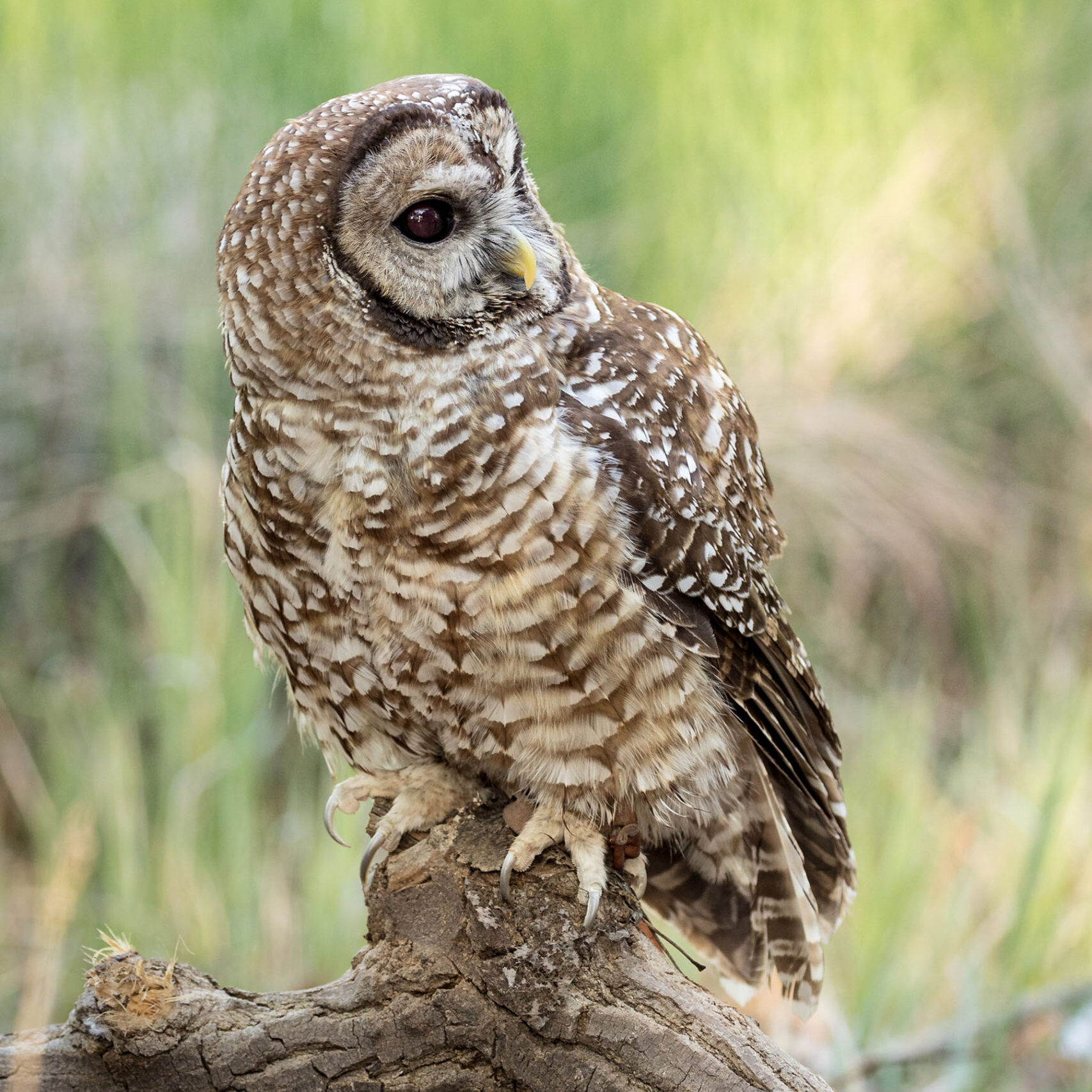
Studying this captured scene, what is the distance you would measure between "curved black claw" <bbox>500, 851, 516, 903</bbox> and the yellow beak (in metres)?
0.95

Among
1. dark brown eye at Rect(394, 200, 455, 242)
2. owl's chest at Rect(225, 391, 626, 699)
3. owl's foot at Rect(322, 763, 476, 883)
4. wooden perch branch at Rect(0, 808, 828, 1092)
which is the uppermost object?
dark brown eye at Rect(394, 200, 455, 242)

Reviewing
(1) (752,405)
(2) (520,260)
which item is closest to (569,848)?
(2) (520,260)

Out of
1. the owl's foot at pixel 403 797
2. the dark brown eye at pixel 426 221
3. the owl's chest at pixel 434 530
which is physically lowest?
the owl's foot at pixel 403 797

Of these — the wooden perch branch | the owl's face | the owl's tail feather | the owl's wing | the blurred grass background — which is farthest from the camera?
the blurred grass background

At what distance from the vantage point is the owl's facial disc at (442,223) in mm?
1888

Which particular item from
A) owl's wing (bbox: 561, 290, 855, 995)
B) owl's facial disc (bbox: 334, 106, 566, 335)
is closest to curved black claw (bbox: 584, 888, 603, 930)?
owl's wing (bbox: 561, 290, 855, 995)

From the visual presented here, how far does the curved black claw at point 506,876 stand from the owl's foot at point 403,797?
8.0 inches

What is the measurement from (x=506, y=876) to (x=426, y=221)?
1.07m

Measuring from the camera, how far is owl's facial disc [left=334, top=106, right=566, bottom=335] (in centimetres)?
189

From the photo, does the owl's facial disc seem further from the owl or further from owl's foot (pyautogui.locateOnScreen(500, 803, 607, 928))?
owl's foot (pyautogui.locateOnScreen(500, 803, 607, 928))

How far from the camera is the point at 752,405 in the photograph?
4.94 m

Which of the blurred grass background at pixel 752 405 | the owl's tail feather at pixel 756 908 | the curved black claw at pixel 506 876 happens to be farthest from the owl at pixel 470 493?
the blurred grass background at pixel 752 405

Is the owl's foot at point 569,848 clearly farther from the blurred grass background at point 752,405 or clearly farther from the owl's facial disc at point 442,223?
the blurred grass background at point 752,405

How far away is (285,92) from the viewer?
4.73 metres
